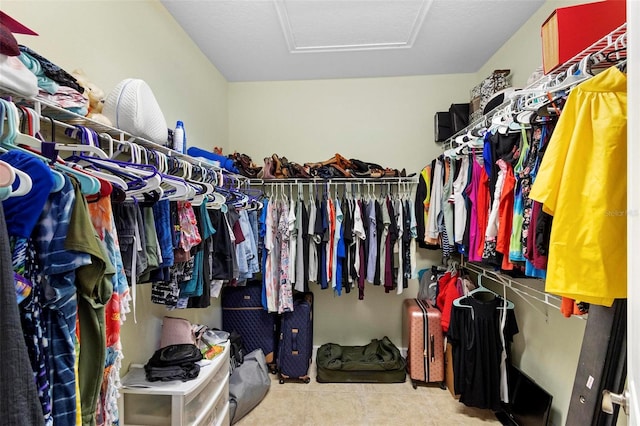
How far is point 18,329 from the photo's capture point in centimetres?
55

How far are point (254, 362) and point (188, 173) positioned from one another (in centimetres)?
163

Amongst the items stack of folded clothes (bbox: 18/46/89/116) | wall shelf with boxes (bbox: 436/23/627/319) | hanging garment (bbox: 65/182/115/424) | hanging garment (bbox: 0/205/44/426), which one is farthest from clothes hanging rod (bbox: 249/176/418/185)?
hanging garment (bbox: 0/205/44/426)

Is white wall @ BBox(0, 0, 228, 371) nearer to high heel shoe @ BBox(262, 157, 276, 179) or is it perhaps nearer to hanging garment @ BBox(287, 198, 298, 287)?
high heel shoe @ BBox(262, 157, 276, 179)

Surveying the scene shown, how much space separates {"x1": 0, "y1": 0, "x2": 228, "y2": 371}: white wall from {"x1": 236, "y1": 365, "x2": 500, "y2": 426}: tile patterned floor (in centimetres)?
91

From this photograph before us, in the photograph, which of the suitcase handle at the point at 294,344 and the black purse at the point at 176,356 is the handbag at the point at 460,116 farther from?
the black purse at the point at 176,356

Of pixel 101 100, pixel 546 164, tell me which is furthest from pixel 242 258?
pixel 546 164

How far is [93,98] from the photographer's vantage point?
4.21 ft

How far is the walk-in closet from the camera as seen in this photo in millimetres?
751

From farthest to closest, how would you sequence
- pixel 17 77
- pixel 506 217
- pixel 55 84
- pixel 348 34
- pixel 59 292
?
1. pixel 348 34
2. pixel 506 217
3. pixel 55 84
4. pixel 17 77
5. pixel 59 292

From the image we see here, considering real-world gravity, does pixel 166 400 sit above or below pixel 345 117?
below

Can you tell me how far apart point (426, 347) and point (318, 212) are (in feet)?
4.79

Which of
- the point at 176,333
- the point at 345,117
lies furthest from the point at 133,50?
the point at 345,117

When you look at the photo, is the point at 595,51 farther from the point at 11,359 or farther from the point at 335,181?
the point at 11,359

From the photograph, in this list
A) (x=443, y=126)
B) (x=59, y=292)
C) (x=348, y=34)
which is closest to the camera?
(x=59, y=292)
